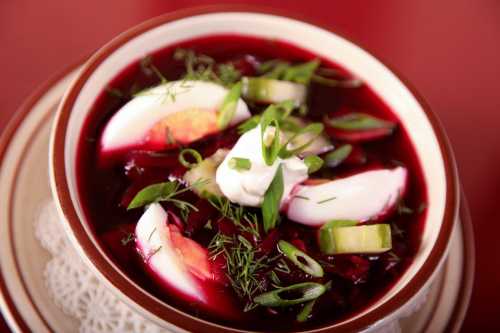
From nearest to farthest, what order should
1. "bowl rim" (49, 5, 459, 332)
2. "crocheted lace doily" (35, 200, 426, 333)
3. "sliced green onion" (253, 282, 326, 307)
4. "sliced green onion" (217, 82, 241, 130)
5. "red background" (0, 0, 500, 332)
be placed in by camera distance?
"bowl rim" (49, 5, 459, 332)
"sliced green onion" (253, 282, 326, 307)
"crocheted lace doily" (35, 200, 426, 333)
"sliced green onion" (217, 82, 241, 130)
"red background" (0, 0, 500, 332)

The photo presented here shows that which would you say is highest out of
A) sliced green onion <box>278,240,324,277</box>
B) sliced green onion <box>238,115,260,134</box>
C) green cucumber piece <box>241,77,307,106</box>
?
green cucumber piece <box>241,77,307,106</box>

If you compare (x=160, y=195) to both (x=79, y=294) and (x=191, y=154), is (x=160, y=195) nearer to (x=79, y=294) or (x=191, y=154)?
(x=191, y=154)

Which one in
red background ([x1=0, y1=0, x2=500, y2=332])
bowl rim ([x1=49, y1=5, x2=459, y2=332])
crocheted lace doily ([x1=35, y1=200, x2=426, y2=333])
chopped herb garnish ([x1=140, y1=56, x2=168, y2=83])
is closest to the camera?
bowl rim ([x1=49, y1=5, x2=459, y2=332])

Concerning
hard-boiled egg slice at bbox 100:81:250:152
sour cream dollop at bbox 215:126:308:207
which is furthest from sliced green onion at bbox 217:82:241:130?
sour cream dollop at bbox 215:126:308:207

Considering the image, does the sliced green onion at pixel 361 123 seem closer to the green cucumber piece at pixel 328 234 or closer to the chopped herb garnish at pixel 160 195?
A: the green cucumber piece at pixel 328 234

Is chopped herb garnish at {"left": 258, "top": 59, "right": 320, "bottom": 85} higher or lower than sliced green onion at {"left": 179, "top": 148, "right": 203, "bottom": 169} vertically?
higher

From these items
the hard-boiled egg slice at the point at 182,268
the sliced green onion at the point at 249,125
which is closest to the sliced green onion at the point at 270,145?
the sliced green onion at the point at 249,125

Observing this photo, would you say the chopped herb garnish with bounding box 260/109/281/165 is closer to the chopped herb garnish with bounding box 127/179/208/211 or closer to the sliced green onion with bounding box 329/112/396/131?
the chopped herb garnish with bounding box 127/179/208/211
